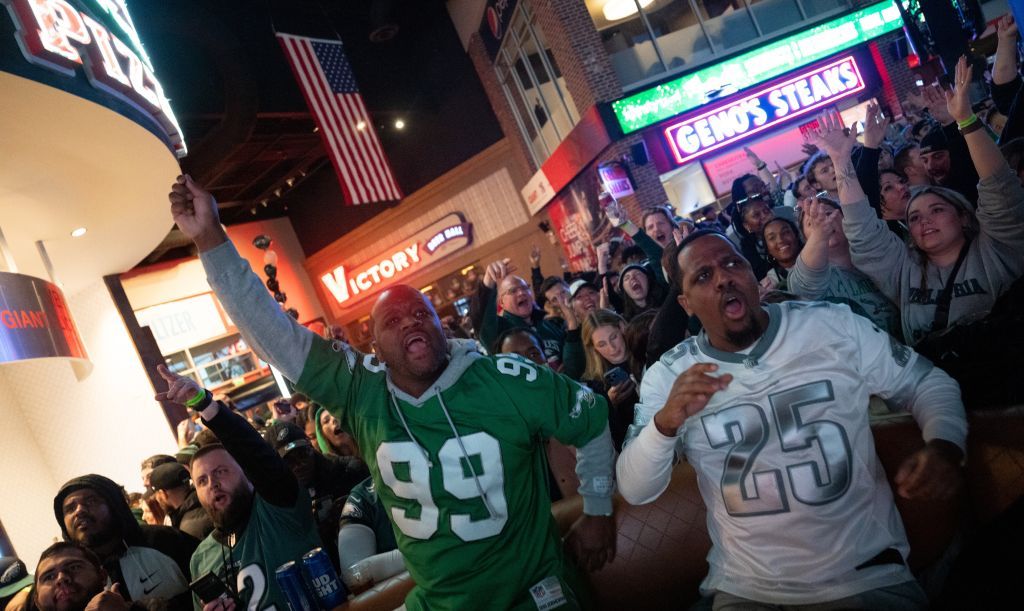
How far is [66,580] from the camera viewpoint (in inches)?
115

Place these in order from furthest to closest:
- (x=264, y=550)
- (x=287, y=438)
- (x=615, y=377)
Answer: (x=287, y=438), (x=615, y=377), (x=264, y=550)

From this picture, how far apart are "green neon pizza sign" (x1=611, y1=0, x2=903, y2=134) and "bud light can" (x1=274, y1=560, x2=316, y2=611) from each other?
1067 cm

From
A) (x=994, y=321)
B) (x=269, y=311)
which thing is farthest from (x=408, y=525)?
(x=994, y=321)

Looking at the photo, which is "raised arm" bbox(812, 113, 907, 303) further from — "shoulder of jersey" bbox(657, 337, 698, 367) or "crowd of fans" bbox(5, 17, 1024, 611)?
"shoulder of jersey" bbox(657, 337, 698, 367)

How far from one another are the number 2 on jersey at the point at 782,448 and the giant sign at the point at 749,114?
1124 centimetres

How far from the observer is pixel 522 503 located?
243 cm

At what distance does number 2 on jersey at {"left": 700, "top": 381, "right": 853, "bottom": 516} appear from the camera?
6.61 feet

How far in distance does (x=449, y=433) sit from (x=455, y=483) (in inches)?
7.5

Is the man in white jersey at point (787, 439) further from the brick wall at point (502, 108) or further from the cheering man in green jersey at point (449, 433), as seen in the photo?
the brick wall at point (502, 108)

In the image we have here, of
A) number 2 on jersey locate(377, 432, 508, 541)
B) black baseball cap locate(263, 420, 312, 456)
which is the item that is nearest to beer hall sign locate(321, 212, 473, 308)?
black baseball cap locate(263, 420, 312, 456)

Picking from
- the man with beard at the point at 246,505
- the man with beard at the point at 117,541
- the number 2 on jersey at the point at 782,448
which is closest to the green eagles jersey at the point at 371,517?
the man with beard at the point at 246,505

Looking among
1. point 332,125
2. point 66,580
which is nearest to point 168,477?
point 66,580

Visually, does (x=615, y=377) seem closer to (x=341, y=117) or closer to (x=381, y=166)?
(x=341, y=117)

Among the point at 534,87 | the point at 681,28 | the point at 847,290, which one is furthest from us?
the point at 534,87
